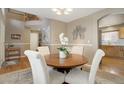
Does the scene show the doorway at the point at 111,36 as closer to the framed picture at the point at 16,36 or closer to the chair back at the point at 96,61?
the chair back at the point at 96,61

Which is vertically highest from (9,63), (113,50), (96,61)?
(113,50)

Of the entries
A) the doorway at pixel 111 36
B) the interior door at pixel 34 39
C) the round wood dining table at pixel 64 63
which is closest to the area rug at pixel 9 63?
the interior door at pixel 34 39

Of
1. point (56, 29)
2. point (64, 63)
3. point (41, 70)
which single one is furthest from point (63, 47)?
point (41, 70)

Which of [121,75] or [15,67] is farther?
[121,75]

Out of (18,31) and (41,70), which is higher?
(18,31)

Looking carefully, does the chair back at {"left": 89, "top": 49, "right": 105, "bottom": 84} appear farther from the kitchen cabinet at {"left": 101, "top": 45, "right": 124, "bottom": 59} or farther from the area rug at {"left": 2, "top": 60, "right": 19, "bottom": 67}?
the area rug at {"left": 2, "top": 60, "right": 19, "bottom": 67}

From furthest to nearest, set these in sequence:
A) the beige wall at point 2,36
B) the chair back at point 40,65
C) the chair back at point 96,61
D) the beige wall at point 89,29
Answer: the beige wall at point 89,29, the beige wall at point 2,36, the chair back at point 96,61, the chair back at point 40,65

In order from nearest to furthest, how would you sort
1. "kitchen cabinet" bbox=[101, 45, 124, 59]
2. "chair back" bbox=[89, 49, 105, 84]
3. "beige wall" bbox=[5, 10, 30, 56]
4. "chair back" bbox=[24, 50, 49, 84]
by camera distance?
"chair back" bbox=[24, 50, 49, 84] < "chair back" bbox=[89, 49, 105, 84] < "beige wall" bbox=[5, 10, 30, 56] < "kitchen cabinet" bbox=[101, 45, 124, 59]

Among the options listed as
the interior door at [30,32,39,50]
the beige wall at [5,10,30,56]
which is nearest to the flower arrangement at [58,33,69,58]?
the interior door at [30,32,39,50]

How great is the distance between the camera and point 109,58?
2.13 meters

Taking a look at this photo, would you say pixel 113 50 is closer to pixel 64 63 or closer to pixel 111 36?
pixel 111 36
